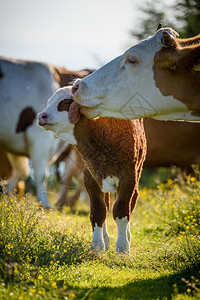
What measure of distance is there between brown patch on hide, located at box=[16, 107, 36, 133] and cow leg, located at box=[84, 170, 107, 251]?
3.38m

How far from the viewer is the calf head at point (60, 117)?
5.27m

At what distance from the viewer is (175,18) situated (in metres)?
13.7

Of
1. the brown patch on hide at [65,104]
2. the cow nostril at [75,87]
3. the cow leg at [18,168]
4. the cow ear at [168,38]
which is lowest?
the cow leg at [18,168]

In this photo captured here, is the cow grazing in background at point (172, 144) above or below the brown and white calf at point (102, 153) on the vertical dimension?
below

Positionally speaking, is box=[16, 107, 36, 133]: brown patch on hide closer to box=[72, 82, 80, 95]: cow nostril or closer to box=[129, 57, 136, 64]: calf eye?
box=[72, 82, 80, 95]: cow nostril

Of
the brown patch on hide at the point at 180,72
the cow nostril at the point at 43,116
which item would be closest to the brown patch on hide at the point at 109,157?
the cow nostril at the point at 43,116

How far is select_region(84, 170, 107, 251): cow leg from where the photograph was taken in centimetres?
526

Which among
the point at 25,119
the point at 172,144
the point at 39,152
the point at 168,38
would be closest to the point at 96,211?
the point at 168,38

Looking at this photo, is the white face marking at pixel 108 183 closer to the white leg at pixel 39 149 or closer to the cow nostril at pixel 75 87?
the cow nostril at pixel 75 87

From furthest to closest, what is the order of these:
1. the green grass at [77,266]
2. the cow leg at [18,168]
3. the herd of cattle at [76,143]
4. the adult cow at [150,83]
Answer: the cow leg at [18,168]
the herd of cattle at [76,143]
the adult cow at [150,83]
the green grass at [77,266]

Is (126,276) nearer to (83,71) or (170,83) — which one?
(170,83)

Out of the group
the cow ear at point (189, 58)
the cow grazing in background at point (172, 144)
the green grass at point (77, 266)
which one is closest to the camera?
the green grass at point (77, 266)

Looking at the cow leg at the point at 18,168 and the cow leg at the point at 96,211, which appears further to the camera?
the cow leg at the point at 18,168

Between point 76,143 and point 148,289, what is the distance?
201 cm
